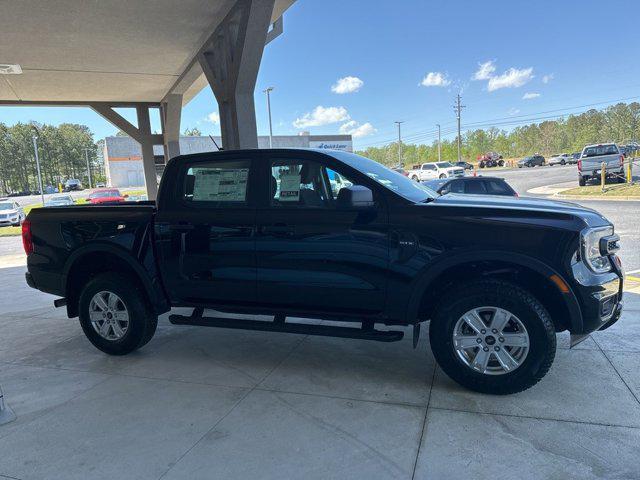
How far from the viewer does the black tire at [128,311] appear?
4352 mm

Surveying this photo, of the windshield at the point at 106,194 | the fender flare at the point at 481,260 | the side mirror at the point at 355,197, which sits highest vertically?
the windshield at the point at 106,194

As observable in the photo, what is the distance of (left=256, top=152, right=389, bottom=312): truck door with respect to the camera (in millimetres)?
3574

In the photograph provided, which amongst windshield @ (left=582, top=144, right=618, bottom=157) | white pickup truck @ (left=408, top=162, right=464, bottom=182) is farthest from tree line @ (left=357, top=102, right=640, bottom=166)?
windshield @ (left=582, top=144, right=618, bottom=157)

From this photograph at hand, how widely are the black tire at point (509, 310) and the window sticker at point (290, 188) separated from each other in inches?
58.7

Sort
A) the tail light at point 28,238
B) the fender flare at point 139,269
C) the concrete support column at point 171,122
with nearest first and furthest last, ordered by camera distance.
Result: the fender flare at point 139,269
the tail light at point 28,238
the concrete support column at point 171,122

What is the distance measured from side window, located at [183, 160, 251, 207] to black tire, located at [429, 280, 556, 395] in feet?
6.45

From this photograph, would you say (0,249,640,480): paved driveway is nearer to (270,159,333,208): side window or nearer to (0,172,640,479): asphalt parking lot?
(0,172,640,479): asphalt parking lot

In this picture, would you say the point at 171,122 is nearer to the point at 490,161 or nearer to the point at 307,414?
the point at 307,414

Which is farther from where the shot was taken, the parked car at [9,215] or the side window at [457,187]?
the parked car at [9,215]

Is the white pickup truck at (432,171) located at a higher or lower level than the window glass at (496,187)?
higher

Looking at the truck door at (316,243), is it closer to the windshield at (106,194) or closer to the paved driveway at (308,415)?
the paved driveway at (308,415)

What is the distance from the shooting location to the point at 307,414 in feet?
10.6

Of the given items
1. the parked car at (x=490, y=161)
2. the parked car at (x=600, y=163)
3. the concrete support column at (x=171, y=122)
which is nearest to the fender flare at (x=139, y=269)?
the concrete support column at (x=171, y=122)

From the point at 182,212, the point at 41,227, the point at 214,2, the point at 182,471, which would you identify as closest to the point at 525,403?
the point at 182,471
